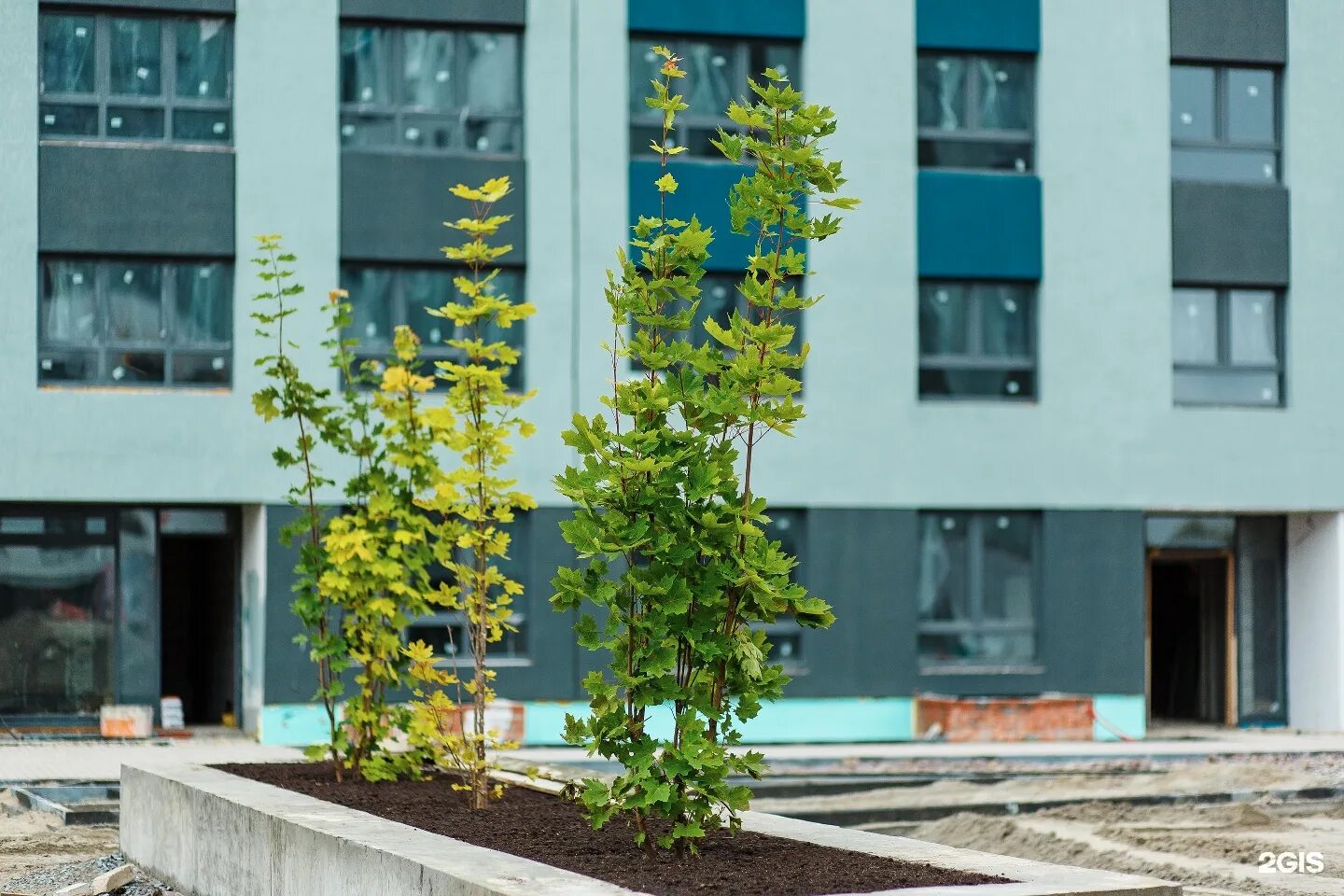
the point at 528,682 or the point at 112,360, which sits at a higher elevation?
the point at 112,360

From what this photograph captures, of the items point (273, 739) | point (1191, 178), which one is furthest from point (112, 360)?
point (1191, 178)

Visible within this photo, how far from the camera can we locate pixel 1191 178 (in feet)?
85.0

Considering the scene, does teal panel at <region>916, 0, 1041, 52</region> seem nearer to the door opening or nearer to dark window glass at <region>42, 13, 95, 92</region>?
dark window glass at <region>42, 13, 95, 92</region>

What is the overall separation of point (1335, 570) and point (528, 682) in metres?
11.1

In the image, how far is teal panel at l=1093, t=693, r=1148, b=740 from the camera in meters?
24.9

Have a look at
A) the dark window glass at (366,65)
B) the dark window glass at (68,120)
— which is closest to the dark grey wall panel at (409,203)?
the dark window glass at (366,65)

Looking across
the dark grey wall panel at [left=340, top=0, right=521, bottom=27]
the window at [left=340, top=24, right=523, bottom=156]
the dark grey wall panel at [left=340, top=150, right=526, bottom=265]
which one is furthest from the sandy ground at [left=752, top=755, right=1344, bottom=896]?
the dark grey wall panel at [left=340, top=0, right=521, bottom=27]

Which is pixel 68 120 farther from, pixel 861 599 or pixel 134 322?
pixel 861 599

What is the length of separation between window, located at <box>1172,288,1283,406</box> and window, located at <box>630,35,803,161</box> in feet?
20.6

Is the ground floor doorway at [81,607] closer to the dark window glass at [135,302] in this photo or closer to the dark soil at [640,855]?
the dark window glass at [135,302]

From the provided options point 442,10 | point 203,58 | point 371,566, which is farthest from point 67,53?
point 371,566

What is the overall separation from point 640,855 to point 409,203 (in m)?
16.3

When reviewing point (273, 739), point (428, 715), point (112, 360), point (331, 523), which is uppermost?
point (112, 360)

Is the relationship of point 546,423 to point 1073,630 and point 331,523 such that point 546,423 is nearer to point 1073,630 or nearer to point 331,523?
point 1073,630
